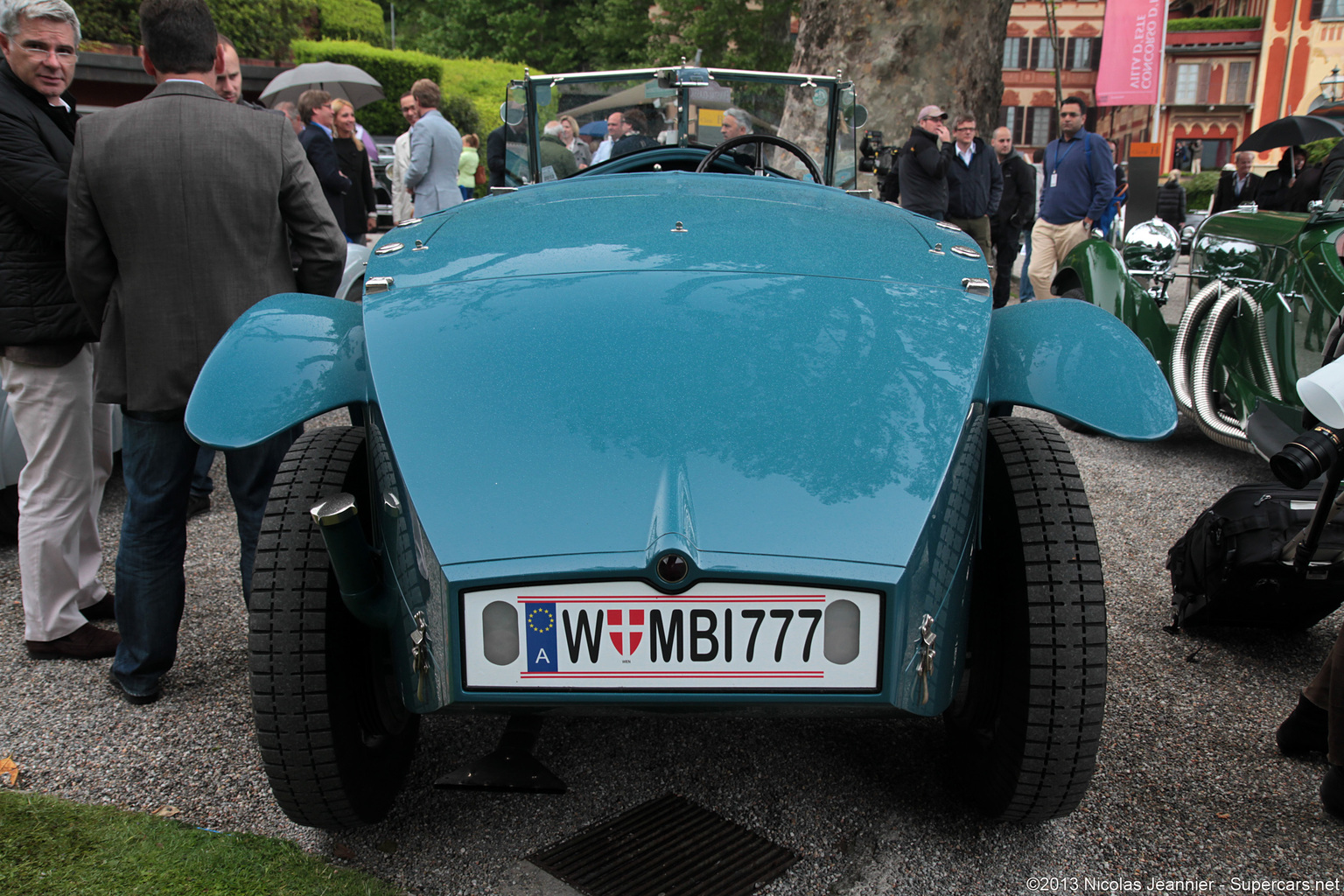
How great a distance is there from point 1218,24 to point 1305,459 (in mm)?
52758

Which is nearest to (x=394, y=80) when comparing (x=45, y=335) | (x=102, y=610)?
(x=102, y=610)

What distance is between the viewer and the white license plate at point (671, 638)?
5.43 feet

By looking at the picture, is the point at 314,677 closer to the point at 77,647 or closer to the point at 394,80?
the point at 77,647

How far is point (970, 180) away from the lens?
338 inches

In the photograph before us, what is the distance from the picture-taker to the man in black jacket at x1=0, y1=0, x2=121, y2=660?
2.82 metres

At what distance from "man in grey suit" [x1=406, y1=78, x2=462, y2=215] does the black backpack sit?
263 inches

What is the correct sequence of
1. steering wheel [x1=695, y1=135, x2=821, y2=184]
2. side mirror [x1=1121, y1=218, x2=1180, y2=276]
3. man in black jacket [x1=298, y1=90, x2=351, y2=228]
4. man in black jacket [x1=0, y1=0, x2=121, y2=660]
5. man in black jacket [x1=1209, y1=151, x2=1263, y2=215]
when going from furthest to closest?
man in black jacket [x1=1209, y1=151, x2=1263, y2=215]
man in black jacket [x1=298, y1=90, x2=351, y2=228]
side mirror [x1=1121, y1=218, x2=1180, y2=276]
steering wheel [x1=695, y1=135, x2=821, y2=184]
man in black jacket [x1=0, y1=0, x2=121, y2=660]

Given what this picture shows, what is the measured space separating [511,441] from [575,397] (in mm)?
155

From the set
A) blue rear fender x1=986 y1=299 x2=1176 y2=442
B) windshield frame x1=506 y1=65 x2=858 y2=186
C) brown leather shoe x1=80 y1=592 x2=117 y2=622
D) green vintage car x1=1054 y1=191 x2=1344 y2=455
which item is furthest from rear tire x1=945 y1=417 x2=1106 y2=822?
brown leather shoe x1=80 y1=592 x2=117 y2=622

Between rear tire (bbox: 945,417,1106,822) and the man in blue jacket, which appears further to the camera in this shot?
the man in blue jacket

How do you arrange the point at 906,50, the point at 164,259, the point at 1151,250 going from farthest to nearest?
the point at 906,50, the point at 1151,250, the point at 164,259

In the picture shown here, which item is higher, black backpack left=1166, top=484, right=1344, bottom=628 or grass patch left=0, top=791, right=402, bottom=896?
black backpack left=1166, top=484, right=1344, bottom=628

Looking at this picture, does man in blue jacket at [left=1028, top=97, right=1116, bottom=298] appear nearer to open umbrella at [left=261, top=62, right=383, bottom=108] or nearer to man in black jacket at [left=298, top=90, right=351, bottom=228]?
man in black jacket at [left=298, top=90, right=351, bottom=228]

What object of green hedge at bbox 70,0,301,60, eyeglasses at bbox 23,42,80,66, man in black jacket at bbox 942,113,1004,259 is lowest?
man in black jacket at bbox 942,113,1004,259
